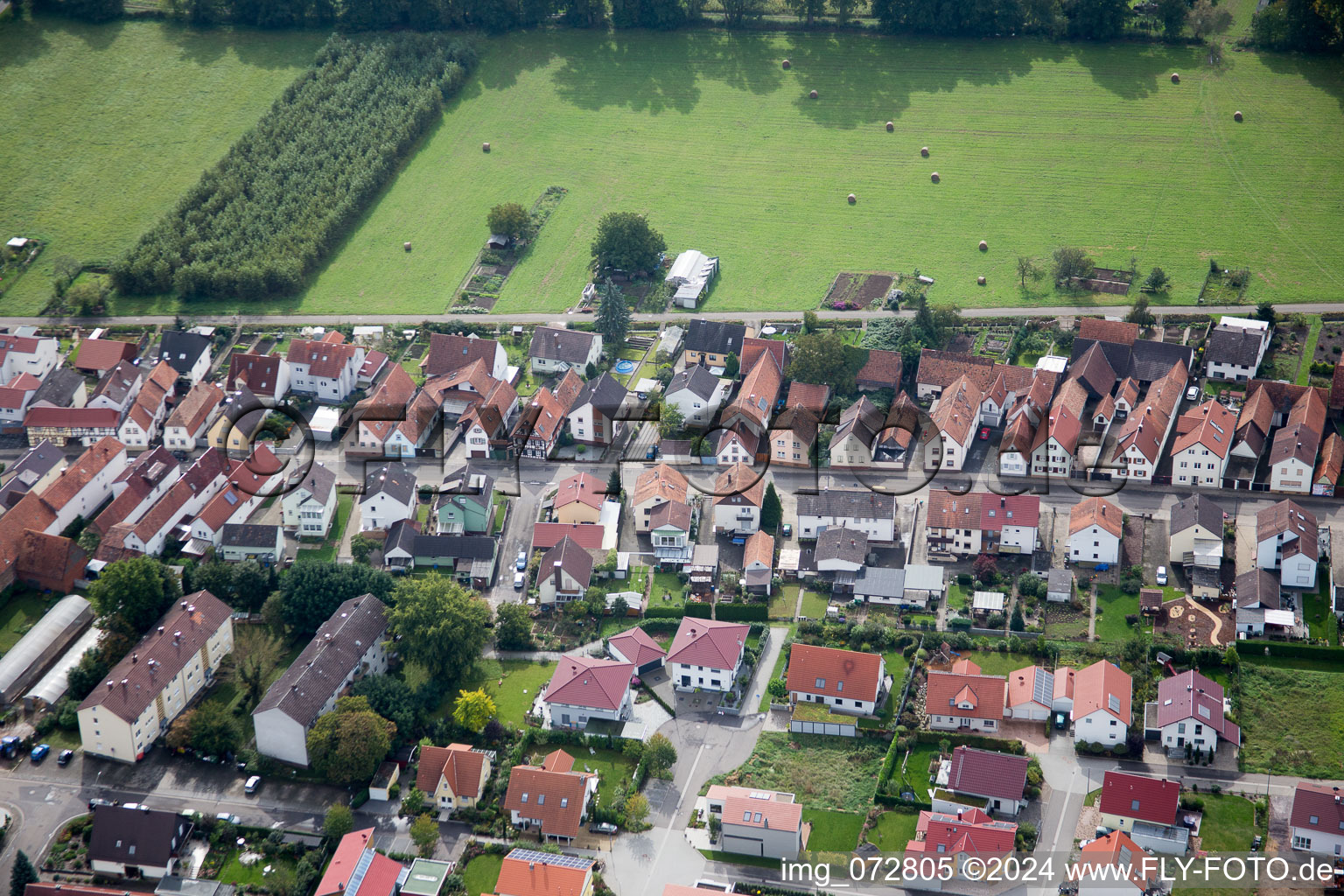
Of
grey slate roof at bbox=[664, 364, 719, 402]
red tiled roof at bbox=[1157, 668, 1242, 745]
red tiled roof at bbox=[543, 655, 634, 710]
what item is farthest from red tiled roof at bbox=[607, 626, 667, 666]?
red tiled roof at bbox=[1157, 668, 1242, 745]

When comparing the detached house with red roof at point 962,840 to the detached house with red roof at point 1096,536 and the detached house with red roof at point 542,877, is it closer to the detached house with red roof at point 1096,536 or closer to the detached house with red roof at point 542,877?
the detached house with red roof at point 542,877

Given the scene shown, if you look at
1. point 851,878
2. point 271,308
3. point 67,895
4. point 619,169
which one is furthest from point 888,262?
point 67,895

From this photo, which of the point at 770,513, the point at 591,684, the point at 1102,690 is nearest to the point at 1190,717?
the point at 1102,690

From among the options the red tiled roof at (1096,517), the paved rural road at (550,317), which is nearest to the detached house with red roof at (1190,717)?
the red tiled roof at (1096,517)

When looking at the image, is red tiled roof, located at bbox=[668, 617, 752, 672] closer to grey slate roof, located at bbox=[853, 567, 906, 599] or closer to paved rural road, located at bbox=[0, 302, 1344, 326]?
grey slate roof, located at bbox=[853, 567, 906, 599]

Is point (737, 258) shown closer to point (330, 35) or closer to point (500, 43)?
point (500, 43)

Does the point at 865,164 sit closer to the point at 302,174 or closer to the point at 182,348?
the point at 302,174
